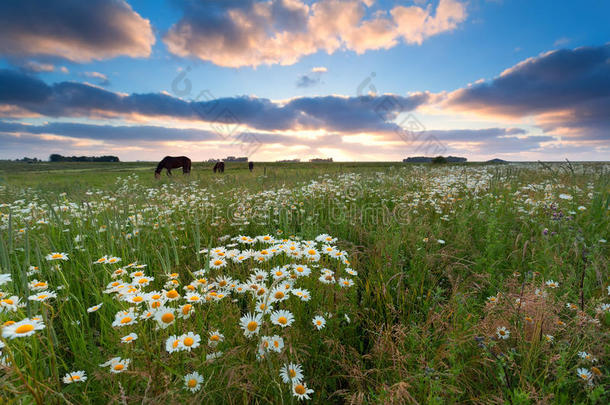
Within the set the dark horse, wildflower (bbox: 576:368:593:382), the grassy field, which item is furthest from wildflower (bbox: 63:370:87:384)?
the dark horse

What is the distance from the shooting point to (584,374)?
181cm

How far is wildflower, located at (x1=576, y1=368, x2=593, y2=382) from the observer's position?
69.1 inches

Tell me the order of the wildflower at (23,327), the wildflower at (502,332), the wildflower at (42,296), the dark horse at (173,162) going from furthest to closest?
the dark horse at (173,162) < the wildflower at (502,332) < the wildflower at (42,296) < the wildflower at (23,327)

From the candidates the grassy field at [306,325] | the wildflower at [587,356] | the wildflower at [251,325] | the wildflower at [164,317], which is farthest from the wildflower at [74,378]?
the wildflower at [587,356]

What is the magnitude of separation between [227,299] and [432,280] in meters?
2.59

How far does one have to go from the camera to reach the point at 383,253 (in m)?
3.83

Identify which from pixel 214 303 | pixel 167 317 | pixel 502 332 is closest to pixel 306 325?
pixel 214 303

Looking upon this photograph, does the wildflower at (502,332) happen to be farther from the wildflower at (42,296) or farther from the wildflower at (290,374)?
the wildflower at (42,296)

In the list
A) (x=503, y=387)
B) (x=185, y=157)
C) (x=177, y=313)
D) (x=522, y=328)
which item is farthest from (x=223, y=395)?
Answer: (x=185, y=157)

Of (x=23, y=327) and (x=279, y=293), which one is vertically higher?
(x=23, y=327)

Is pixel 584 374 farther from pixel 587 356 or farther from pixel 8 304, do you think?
pixel 8 304

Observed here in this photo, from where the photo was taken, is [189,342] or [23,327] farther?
[189,342]

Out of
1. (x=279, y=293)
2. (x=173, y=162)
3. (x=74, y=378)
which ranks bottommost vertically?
(x=74, y=378)

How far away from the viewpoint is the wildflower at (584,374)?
69.1 inches
